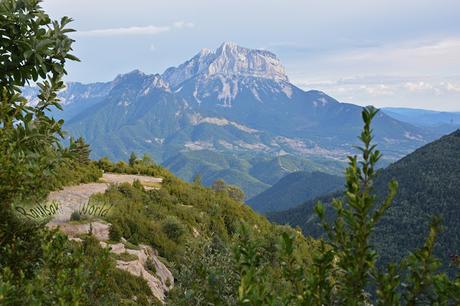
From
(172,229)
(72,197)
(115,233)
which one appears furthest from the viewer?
(72,197)

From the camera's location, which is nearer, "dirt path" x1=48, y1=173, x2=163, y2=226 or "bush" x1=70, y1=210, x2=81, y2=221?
"dirt path" x1=48, y1=173, x2=163, y2=226

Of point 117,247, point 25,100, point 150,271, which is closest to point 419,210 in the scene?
point 150,271

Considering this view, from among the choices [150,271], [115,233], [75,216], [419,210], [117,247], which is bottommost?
[419,210]

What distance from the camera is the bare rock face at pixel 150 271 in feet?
44.8

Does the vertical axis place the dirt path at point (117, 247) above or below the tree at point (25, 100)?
below

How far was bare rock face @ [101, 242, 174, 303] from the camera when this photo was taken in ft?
44.8

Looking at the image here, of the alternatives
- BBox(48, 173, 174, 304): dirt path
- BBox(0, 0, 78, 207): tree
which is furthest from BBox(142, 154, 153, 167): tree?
BBox(0, 0, 78, 207): tree

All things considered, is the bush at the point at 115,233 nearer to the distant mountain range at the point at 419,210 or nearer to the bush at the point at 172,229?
the bush at the point at 172,229

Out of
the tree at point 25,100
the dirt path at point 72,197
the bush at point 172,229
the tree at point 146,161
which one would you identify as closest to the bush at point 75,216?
the dirt path at point 72,197

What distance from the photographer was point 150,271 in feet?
48.4

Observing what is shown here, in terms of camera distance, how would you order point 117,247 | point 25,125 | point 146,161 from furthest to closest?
point 146,161, point 117,247, point 25,125

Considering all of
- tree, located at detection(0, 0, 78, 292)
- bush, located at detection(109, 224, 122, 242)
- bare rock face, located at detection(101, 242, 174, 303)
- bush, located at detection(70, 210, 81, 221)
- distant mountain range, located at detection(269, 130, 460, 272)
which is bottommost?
distant mountain range, located at detection(269, 130, 460, 272)

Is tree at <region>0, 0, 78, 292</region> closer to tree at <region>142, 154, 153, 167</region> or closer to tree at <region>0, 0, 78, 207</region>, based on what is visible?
tree at <region>0, 0, 78, 207</region>

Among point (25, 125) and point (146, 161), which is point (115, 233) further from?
point (146, 161)
